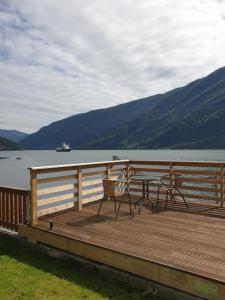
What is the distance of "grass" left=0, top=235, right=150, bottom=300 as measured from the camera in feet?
14.0

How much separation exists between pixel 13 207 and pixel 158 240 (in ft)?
10.8

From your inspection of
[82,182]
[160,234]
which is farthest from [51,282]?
[82,182]

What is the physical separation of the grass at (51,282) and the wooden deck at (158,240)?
0.90 feet

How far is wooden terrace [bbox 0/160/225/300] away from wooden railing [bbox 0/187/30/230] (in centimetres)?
4

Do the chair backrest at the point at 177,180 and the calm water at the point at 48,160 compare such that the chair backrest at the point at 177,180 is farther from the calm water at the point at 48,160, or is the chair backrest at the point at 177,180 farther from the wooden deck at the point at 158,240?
the calm water at the point at 48,160

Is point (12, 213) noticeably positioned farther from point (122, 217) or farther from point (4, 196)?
point (122, 217)

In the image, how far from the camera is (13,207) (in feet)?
22.6

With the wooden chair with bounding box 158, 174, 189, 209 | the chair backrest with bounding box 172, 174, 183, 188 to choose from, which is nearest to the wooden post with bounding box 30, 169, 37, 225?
the wooden chair with bounding box 158, 174, 189, 209

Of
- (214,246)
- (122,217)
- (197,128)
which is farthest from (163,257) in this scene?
(197,128)

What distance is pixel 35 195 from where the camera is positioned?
6.48 metres

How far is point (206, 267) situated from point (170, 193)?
14.1 ft

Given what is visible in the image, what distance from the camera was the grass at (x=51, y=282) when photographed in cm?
427

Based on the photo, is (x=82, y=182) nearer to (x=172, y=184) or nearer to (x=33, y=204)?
(x=33, y=204)

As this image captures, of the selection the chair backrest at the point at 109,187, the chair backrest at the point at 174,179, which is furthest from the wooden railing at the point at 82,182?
the chair backrest at the point at 109,187
